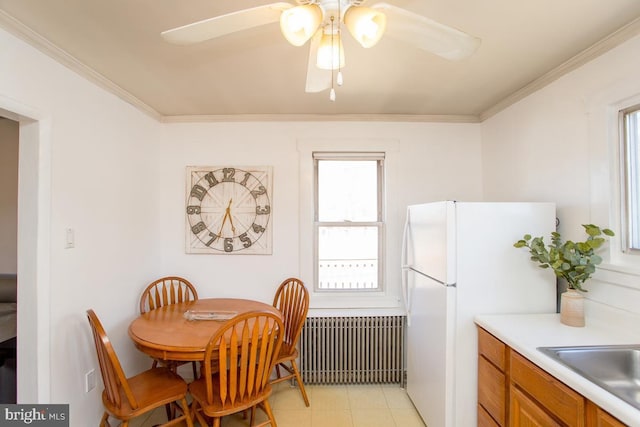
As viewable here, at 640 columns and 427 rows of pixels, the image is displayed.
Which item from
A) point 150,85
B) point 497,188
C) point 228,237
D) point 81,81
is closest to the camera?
point 81,81

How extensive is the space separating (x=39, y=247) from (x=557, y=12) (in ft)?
9.03

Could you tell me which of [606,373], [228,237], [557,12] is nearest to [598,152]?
[557,12]

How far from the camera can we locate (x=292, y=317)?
2520mm

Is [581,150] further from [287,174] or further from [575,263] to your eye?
[287,174]

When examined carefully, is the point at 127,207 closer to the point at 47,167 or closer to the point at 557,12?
the point at 47,167

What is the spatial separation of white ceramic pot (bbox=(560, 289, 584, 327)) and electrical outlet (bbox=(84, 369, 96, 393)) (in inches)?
110

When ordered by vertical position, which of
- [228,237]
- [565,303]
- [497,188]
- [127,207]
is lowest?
[565,303]

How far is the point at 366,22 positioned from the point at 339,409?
8.24ft

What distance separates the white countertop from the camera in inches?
44.5

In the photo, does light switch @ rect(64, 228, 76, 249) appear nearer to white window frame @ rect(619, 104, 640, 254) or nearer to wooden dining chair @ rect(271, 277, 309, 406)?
wooden dining chair @ rect(271, 277, 309, 406)

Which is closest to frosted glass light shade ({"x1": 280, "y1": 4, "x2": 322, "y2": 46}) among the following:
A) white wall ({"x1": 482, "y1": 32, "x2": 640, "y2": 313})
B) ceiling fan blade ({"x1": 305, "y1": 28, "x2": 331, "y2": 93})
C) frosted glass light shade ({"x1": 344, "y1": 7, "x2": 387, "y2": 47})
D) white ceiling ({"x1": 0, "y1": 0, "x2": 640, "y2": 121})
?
frosted glass light shade ({"x1": 344, "y1": 7, "x2": 387, "y2": 47})

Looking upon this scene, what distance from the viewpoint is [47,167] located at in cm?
167

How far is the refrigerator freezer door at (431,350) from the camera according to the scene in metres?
1.85

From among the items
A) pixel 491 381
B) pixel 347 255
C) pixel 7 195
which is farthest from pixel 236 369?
pixel 7 195
